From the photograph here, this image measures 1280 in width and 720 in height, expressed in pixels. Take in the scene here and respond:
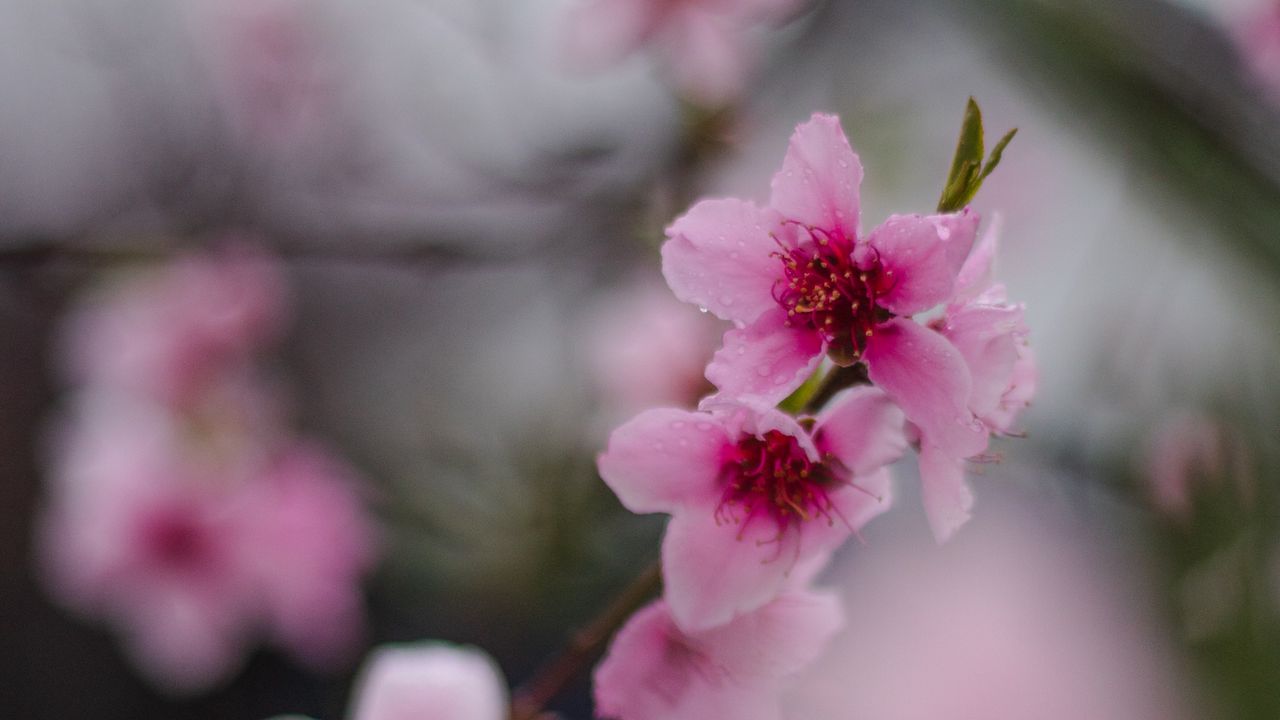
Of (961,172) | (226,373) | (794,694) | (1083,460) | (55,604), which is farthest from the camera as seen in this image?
(55,604)

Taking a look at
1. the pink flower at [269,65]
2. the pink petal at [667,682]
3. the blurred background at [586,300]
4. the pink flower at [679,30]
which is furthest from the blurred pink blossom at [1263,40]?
the pink flower at [269,65]

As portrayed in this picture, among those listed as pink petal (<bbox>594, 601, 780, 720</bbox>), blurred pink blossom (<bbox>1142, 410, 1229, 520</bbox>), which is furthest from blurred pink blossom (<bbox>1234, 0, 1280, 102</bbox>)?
pink petal (<bbox>594, 601, 780, 720</bbox>)

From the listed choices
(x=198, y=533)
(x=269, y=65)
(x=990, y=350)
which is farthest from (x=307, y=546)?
(x=990, y=350)

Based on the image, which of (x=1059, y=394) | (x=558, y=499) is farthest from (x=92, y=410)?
(x=1059, y=394)

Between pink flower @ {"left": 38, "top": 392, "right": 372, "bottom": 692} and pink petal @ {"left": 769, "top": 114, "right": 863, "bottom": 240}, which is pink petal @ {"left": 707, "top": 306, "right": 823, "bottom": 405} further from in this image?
pink flower @ {"left": 38, "top": 392, "right": 372, "bottom": 692}

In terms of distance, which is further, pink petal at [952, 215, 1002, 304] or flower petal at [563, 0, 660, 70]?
flower petal at [563, 0, 660, 70]

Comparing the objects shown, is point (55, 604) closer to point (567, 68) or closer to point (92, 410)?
point (92, 410)

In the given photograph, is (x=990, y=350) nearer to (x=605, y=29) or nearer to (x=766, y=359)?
(x=766, y=359)
